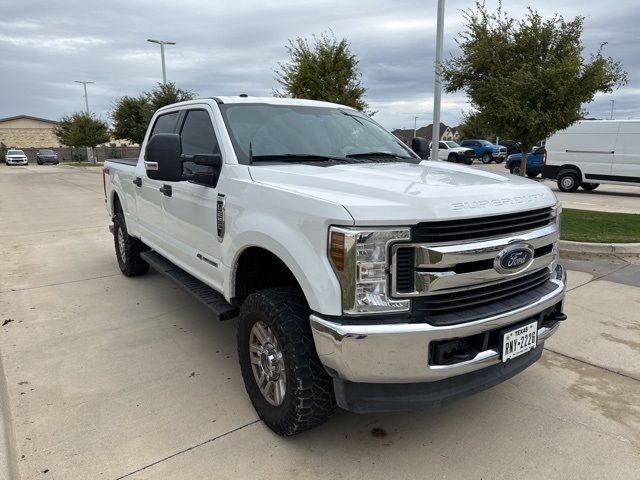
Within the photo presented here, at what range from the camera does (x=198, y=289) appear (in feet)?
12.5

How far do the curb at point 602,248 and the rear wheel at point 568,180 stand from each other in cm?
988

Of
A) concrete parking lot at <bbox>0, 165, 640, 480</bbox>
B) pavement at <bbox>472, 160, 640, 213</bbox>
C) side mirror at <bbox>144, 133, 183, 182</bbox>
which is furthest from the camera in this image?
pavement at <bbox>472, 160, 640, 213</bbox>

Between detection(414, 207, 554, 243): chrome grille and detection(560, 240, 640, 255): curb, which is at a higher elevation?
detection(414, 207, 554, 243): chrome grille

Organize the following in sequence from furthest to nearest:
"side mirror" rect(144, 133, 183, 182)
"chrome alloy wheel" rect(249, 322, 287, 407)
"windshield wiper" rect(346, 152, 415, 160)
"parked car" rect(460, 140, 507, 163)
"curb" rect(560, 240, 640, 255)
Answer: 1. "parked car" rect(460, 140, 507, 163)
2. "curb" rect(560, 240, 640, 255)
3. "windshield wiper" rect(346, 152, 415, 160)
4. "side mirror" rect(144, 133, 183, 182)
5. "chrome alloy wheel" rect(249, 322, 287, 407)

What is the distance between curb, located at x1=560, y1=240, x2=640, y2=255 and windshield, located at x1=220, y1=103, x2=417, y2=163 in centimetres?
401

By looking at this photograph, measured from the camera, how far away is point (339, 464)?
2596mm

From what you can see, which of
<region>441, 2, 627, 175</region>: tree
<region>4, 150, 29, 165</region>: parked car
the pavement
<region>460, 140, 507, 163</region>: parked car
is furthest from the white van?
<region>4, 150, 29, 165</region>: parked car

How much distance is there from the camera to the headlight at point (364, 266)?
7.24ft

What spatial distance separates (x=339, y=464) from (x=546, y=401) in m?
1.47

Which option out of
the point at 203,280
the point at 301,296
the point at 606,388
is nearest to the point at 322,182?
the point at 301,296

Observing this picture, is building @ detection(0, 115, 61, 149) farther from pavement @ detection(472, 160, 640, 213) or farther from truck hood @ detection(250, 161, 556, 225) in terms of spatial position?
truck hood @ detection(250, 161, 556, 225)

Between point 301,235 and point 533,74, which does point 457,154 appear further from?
point 301,235

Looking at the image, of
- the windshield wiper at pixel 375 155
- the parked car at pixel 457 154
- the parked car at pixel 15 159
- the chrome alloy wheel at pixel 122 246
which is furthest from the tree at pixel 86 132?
the windshield wiper at pixel 375 155

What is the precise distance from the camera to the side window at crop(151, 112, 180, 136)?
451 centimetres
